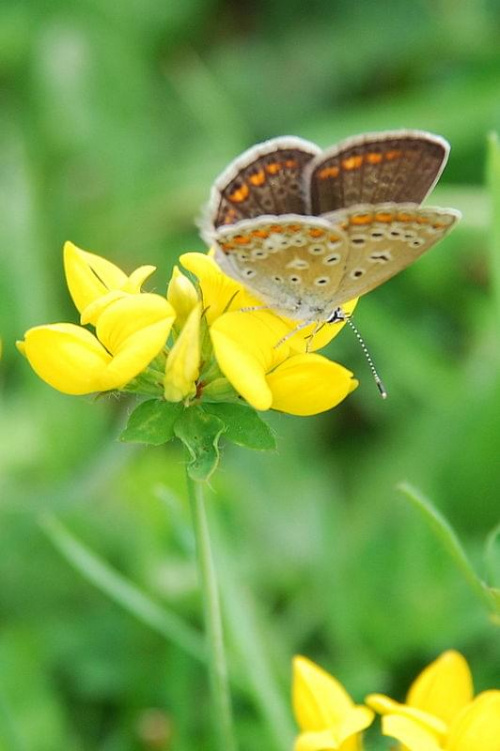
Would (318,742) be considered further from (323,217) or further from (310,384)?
(323,217)

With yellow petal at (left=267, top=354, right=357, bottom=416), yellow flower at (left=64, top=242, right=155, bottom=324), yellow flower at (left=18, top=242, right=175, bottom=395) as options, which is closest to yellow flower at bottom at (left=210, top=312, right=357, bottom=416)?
yellow petal at (left=267, top=354, right=357, bottom=416)

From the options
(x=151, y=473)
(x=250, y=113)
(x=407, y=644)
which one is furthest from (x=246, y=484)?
(x=250, y=113)

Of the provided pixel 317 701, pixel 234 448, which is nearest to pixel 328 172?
pixel 317 701

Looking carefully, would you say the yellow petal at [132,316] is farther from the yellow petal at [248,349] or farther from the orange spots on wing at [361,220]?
the orange spots on wing at [361,220]

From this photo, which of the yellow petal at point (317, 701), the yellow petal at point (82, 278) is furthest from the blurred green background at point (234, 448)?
the yellow petal at point (82, 278)

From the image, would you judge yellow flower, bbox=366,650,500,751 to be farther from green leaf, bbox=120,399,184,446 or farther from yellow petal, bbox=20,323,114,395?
yellow petal, bbox=20,323,114,395
